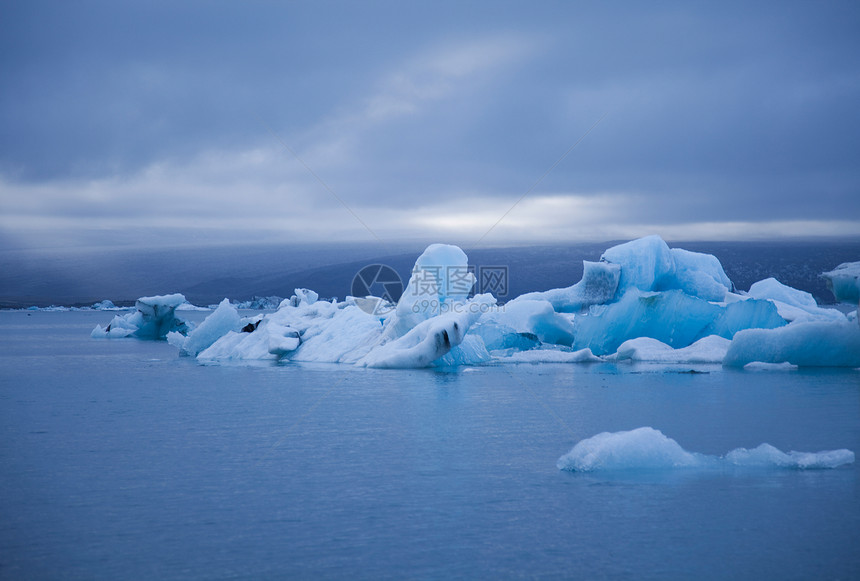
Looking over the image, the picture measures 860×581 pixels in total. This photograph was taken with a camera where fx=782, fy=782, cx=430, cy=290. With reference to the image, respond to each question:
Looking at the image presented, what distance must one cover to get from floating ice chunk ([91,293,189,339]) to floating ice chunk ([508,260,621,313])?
38.9ft

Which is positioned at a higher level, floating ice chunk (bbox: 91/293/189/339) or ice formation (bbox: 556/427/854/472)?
floating ice chunk (bbox: 91/293/189/339)

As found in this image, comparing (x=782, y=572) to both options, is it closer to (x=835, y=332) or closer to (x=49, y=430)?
(x=49, y=430)

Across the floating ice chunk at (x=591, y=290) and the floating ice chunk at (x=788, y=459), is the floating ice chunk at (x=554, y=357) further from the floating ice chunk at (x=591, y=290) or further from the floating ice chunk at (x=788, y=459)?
the floating ice chunk at (x=788, y=459)

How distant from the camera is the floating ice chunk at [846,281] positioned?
13.5 m

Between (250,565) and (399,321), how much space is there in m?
10.4

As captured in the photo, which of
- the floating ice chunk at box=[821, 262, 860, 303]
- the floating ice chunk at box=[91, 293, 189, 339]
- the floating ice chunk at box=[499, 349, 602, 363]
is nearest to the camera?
the floating ice chunk at box=[821, 262, 860, 303]

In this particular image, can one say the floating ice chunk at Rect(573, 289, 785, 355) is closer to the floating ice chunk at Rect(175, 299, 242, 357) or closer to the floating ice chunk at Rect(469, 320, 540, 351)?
the floating ice chunk at Rect(469, 320, 540, 351)

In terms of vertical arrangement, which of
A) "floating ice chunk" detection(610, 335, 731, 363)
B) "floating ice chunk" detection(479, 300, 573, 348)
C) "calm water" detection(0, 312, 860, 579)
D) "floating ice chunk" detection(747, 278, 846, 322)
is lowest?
"calm water" detection(0, 312, 860, 579)

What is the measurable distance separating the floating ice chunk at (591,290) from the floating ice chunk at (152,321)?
38.9 feet

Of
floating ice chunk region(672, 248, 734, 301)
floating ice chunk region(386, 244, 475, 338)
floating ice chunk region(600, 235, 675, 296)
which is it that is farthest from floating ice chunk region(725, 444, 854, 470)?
floating ice chunk region(672, 248, 734, 301)

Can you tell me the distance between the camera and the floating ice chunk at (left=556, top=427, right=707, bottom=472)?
5793mm

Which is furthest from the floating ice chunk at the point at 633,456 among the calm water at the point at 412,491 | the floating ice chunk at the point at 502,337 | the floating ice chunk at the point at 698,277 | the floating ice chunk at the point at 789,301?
the floating ice chunk at the point at 698,277

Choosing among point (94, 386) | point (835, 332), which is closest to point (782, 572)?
point (835, 332)

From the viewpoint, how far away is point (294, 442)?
23.8ft
